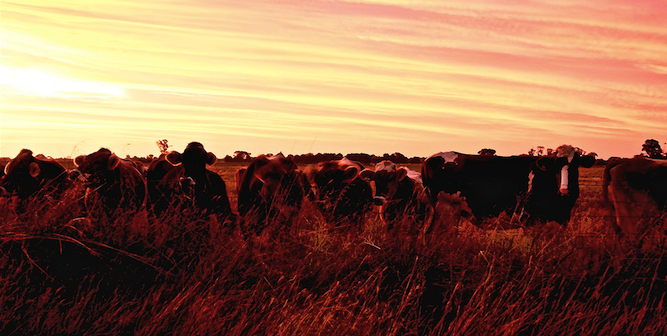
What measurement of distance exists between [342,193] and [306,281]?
4305 mm

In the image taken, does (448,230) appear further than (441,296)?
Yes

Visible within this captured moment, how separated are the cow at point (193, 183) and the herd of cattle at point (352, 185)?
0.02 meters

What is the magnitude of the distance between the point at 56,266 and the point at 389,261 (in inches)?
142

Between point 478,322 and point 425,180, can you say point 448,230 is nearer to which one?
point 478,322

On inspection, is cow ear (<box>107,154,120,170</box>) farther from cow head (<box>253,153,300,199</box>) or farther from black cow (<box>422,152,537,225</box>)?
black cow (<box>422,152,537,225</box>)

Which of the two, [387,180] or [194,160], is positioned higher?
[194,160]

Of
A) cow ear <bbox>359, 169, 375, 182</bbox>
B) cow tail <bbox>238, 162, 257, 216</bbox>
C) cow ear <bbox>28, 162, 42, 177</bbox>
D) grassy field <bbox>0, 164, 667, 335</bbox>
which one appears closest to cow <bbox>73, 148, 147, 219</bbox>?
cow ear <bbox>28, 162, 42, 177</bbox>

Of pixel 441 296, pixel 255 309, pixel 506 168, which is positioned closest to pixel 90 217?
pixel 255 309

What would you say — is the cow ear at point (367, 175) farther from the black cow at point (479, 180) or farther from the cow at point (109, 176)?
the cow at point (109, 176)

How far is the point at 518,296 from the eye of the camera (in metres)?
6.99

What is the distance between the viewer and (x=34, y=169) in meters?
11.8

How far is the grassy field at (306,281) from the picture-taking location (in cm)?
617

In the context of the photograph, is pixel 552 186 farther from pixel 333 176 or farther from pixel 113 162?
pixel 113 162

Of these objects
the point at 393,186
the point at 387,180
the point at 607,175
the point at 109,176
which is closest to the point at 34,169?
the point at 109,176
